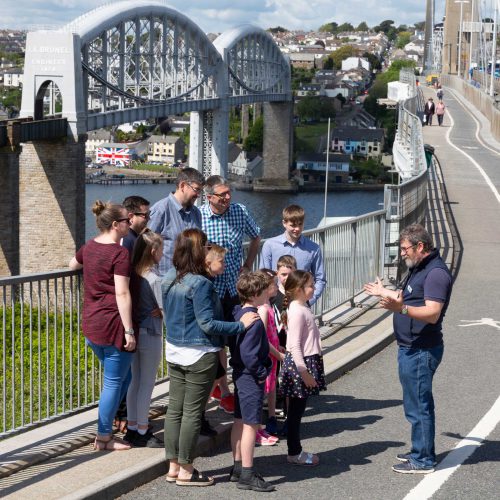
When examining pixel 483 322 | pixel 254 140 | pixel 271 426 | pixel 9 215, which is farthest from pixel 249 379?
pixel 254 140

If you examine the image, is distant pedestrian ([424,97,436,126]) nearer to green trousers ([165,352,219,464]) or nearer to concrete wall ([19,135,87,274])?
concrete wall ([19,135,87,274])

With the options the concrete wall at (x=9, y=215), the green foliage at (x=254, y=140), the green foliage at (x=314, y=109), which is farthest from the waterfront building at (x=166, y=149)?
the concrete wall at (x=9, y=215)

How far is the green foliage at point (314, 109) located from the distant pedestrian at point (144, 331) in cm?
17834

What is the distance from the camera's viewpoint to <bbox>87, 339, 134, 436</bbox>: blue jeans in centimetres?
650

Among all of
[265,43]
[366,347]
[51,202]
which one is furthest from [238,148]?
[366,347]

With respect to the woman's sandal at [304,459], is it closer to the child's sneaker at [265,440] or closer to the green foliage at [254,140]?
the child's sneaker at [265,440]

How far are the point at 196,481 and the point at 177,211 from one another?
1.95m

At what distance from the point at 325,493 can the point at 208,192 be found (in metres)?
Result: 2.22

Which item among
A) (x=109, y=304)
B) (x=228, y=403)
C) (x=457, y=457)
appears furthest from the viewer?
(x=228, y=403)

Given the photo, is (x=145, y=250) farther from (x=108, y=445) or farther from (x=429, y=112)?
(x=429, y=112)

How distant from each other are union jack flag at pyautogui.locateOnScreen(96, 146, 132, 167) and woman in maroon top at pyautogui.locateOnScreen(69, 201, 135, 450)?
145148 mm

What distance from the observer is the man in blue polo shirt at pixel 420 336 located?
6.47 meters

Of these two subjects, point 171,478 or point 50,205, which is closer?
point 171,478

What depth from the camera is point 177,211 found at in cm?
746
